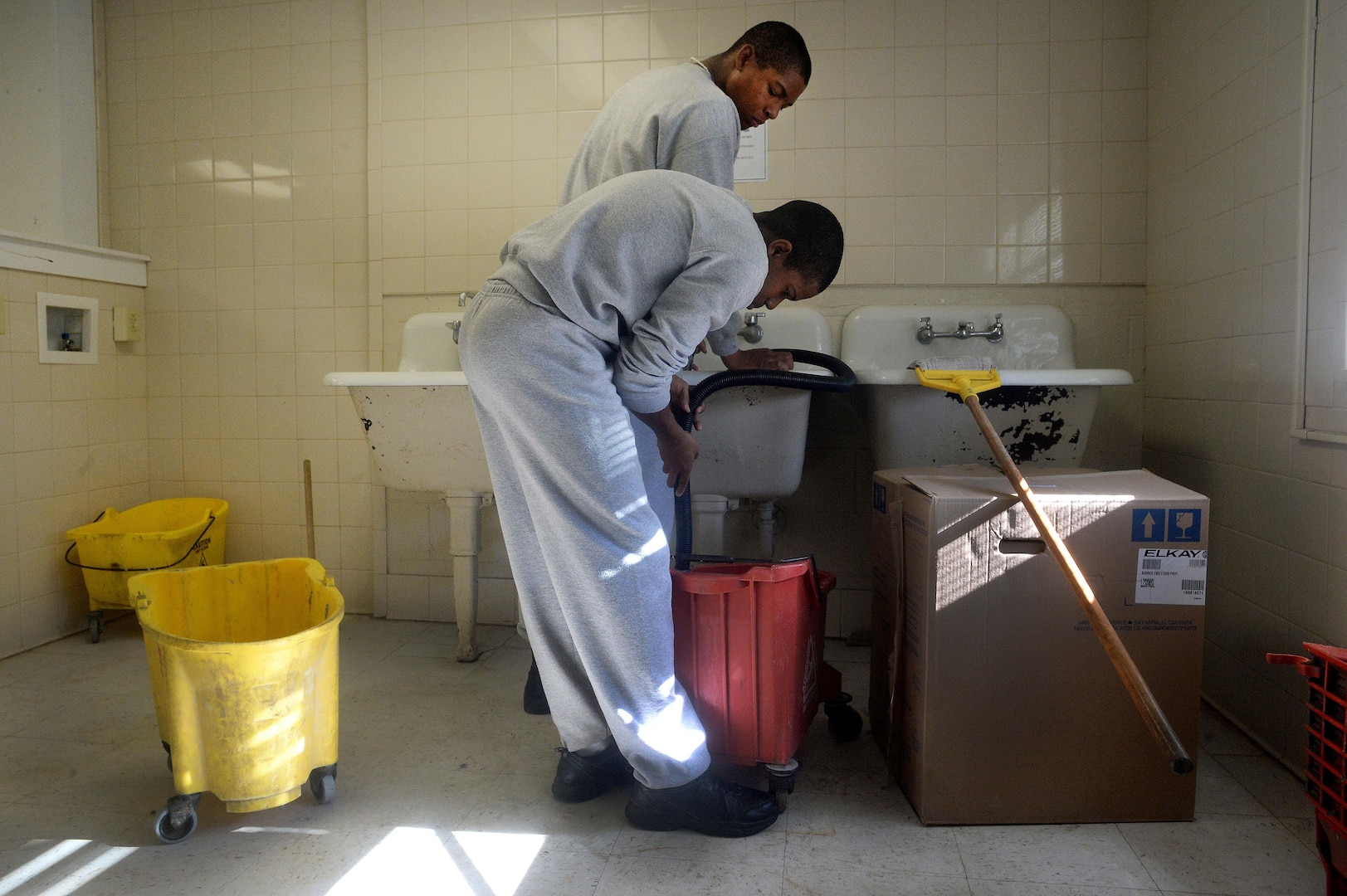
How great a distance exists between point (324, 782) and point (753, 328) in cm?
149

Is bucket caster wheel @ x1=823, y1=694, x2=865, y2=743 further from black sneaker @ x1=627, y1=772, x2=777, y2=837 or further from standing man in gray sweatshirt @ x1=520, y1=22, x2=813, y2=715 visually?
standing man in gray sweatshirt @ x1=520, y1=22, x2=813, y2=715

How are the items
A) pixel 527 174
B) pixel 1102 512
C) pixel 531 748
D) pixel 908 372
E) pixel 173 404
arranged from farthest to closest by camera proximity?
1. pixel 173 404
2. pixel 527 174
3. pixel 908 372
4. pixel 531 748
5. pixel 1102 512

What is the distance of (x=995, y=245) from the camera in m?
2.37

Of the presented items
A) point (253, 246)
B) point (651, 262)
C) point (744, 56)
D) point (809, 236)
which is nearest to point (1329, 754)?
point (809, 236)

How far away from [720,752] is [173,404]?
7.53ft

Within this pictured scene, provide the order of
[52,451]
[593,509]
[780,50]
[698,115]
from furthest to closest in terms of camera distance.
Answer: [52,451] < [780,50] < [698,115] < [593,509]

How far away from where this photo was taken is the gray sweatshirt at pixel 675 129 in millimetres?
1523

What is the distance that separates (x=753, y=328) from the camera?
234 cm

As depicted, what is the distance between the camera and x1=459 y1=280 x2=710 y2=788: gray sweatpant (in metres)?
1.27

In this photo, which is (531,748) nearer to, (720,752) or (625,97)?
(720,752)

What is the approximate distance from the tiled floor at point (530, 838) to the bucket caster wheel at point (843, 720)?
0.03m

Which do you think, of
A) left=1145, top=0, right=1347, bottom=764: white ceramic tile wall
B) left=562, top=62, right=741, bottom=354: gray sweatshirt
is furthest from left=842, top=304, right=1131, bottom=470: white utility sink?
left=562, top=62, right=741, bottom=354: gray sweatshirt

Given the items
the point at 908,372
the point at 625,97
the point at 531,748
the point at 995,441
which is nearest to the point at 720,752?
the point at 531,748

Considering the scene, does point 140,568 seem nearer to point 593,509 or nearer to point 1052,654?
point 593,509
